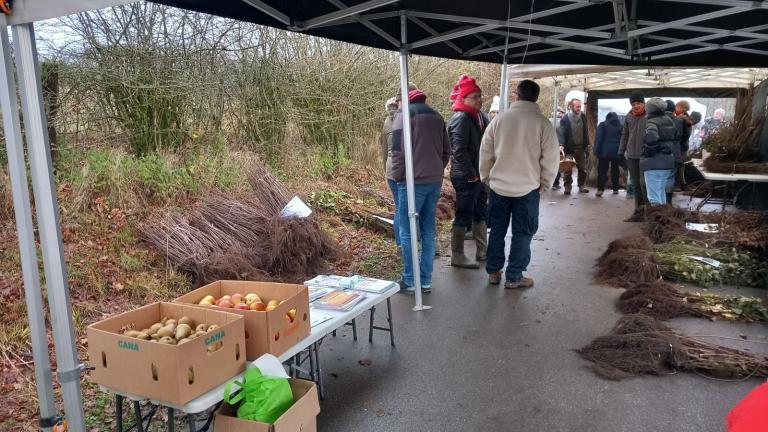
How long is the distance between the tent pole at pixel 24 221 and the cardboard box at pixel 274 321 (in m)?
0.72

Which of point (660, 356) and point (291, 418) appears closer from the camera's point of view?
point (291, 418)

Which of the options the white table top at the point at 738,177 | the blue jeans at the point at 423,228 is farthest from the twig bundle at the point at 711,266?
the blue jeans at the point at 423,228

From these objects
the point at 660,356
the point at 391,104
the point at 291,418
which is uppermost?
the point at 391,104

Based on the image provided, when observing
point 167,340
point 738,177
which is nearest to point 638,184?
point 738,177

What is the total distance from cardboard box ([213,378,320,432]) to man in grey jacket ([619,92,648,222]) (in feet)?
25.2

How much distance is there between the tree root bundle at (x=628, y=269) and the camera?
538 centimetres

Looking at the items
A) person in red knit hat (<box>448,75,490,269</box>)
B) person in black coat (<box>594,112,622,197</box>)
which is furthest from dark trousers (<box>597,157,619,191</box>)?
person in red knit hat (<box>448,75,490,269</box>)

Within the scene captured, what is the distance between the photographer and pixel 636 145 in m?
8.90

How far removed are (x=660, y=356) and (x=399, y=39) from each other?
11.7 ft

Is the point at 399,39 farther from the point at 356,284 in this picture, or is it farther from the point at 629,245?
the point at 629,245

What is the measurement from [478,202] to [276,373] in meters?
4.41

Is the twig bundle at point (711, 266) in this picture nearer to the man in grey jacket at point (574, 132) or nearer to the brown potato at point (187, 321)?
the brown potato at point (187, 321)

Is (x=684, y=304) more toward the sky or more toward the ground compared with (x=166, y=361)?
more toward the ground

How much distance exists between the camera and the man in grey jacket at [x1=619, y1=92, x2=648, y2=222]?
876 cm
